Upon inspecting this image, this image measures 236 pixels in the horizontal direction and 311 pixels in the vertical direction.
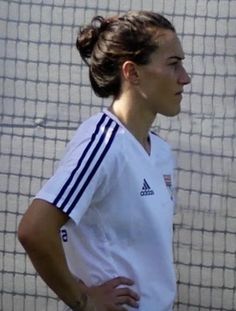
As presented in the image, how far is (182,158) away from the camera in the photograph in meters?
4.04

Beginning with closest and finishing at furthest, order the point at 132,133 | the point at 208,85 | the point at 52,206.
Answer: the point at 52,206 < the point at 132,133 < the point at 208,85

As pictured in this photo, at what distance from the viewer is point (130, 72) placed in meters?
2.34

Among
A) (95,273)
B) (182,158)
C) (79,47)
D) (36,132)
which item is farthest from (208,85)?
→ (95,273)

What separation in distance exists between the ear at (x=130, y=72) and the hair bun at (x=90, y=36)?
0.12 meters

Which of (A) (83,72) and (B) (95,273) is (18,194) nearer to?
(A) (83,72)

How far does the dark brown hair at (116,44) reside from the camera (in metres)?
2.32

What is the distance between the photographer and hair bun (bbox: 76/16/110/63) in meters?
2.38

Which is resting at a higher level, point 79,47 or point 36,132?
point 79,47

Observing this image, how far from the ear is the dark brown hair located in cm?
1

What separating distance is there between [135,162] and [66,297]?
15.2 inches

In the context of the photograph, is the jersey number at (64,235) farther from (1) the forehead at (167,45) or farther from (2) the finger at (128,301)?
(1) the forehead at (167,45)

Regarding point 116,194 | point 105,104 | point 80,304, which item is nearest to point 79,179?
point 116,194

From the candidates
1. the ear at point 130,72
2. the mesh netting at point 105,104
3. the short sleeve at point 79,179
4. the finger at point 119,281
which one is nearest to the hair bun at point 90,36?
the ear at point 130,72

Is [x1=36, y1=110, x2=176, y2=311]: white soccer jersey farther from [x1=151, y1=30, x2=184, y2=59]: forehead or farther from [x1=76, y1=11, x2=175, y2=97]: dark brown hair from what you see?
[x1=151, y1=30, x2=184, y2=59]: forehead
